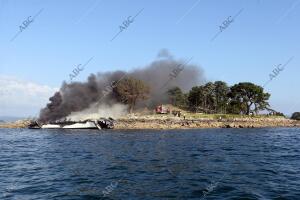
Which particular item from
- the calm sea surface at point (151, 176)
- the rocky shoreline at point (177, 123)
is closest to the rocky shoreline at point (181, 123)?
the rocky shoreline at point (177, 123)

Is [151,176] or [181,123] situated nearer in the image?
[151,176]

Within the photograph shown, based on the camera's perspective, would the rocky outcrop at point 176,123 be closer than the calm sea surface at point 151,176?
No

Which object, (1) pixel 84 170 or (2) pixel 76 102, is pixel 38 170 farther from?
(2) pixel 76 102

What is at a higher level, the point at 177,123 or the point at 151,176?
the point at 177,123

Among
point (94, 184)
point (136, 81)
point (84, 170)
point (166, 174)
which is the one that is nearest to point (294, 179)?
point (166, 174)

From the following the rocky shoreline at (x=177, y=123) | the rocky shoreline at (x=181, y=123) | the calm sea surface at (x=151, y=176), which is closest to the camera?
the calm sea surface at (x=151, y=176)

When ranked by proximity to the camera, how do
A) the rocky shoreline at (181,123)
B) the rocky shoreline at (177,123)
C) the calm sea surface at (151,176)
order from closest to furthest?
1. the calm sea surface at (151,176)
2. the rocky shoreline at (181,123)
3. the rocky shoreline at (177,123)

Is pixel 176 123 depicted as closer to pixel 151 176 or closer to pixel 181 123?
pixel 181 123

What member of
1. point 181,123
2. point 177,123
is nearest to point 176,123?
point 177,123

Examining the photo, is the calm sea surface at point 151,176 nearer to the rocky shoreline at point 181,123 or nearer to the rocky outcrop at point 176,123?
the rocky shoreline at point 181,123

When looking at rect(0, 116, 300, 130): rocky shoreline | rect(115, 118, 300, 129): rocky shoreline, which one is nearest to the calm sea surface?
rect(115, 118, 300, 129): rocky shoreline

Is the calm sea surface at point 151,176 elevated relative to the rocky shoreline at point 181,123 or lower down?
lower down

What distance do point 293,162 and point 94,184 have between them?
24.0 m

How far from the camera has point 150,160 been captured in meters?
43.2
